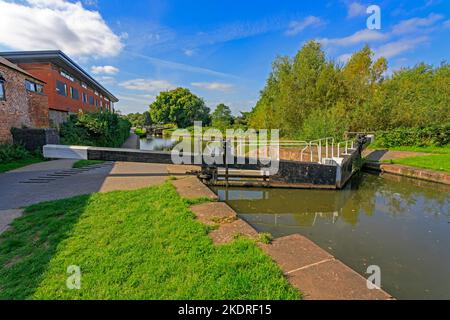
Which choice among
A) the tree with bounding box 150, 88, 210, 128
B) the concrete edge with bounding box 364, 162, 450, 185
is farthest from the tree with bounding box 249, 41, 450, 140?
the tree with bounding box 150, 88, 210, 128

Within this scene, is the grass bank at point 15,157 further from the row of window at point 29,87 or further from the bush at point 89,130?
the row of window at point 29,87

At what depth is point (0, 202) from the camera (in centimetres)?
423

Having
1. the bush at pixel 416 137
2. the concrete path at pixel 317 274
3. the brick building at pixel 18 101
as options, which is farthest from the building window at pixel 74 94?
the bush at pixel 416 137

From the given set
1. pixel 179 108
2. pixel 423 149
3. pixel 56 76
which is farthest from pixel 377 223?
pixel 179 108

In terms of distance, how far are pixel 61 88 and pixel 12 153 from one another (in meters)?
10.5

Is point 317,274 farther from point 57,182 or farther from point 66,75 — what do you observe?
point 66,75

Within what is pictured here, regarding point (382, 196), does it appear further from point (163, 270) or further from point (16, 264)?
point (16, 264)

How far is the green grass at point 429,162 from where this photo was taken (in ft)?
25.5

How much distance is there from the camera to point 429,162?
27.8 ft

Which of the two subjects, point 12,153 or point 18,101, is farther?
point 18,101

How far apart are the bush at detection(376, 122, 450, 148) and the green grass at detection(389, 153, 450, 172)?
3834mm

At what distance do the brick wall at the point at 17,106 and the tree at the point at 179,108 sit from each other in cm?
3392

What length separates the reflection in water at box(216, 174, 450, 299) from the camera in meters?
2.77

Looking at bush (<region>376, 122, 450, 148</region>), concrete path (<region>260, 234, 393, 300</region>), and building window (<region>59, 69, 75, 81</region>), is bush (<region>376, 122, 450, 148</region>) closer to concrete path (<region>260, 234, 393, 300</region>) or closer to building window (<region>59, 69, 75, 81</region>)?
concrete path (<region>260, 234, 393, 300</region>)
